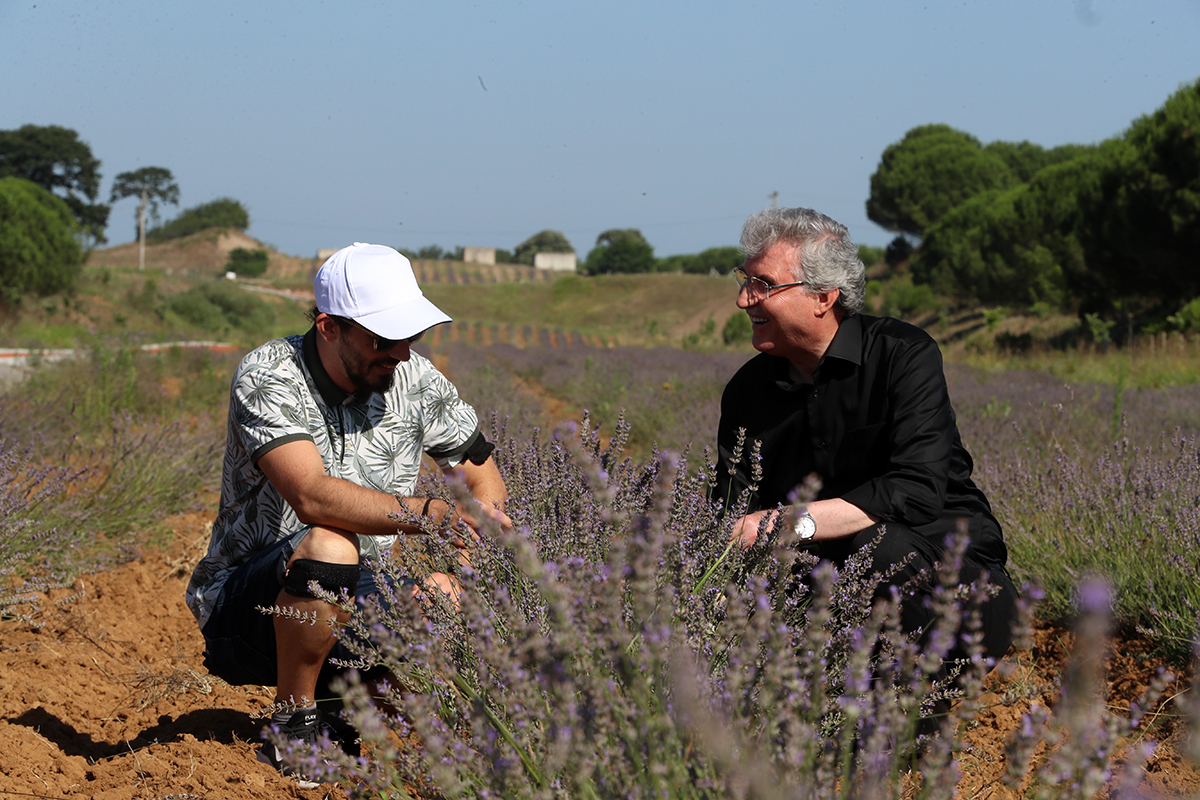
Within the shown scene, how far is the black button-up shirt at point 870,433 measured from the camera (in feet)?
8.19

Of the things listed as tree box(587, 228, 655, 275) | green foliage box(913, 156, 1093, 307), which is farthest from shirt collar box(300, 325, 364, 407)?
tree box(587, 228, 655, 275)

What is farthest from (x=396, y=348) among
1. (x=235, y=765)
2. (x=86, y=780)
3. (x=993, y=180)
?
(x=993, y=180)

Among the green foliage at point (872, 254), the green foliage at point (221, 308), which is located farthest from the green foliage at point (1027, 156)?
the green foliage at point (221, 308)

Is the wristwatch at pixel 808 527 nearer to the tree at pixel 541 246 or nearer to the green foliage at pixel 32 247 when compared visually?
the green foliage at pixel 32 247

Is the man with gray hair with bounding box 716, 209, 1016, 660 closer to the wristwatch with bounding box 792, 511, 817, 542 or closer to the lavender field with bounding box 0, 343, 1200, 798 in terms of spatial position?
the wristwatch with bounding box 792, 511, 817, 542

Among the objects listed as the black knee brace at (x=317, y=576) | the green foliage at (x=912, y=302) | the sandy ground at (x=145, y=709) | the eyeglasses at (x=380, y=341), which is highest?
the green foliage at (x=912, y=302)

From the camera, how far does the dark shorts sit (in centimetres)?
253

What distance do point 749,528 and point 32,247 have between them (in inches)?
1226

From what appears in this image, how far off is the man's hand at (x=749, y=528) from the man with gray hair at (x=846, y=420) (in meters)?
0.03

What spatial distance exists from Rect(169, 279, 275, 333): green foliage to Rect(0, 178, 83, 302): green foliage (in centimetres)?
397

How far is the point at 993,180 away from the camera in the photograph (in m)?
49.9

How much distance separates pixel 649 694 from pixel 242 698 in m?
2.06

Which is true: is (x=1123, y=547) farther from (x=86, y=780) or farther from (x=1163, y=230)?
(x=1163, y=230)

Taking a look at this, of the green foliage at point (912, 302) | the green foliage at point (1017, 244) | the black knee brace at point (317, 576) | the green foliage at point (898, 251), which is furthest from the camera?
the green foliage at point (898, 251)
